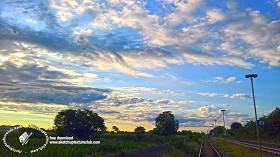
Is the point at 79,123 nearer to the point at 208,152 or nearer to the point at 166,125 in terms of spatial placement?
the point at 208,152

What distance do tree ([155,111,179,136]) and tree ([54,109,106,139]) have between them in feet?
166

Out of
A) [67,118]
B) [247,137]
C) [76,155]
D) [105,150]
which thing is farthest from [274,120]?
[76,155]

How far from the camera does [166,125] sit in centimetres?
11962

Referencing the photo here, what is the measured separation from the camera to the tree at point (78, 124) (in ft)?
210

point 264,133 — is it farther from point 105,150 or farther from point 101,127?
point 105,150

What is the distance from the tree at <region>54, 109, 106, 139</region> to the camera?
6394 cm

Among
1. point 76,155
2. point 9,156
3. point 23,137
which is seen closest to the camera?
point 9,156

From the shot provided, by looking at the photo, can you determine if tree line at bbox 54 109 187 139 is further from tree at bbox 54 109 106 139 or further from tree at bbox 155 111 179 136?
tree at bbox 155 111 179 136

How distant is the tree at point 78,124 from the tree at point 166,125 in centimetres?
5072

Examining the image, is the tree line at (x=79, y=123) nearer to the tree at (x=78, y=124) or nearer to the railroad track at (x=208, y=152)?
the tree at (x=78, y=124)

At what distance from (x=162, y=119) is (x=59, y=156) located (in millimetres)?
107142

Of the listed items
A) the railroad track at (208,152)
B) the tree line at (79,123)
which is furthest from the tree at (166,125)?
the railroad track at (208,152)

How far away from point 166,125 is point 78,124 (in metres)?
59.1

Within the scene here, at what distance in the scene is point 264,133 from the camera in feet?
297
